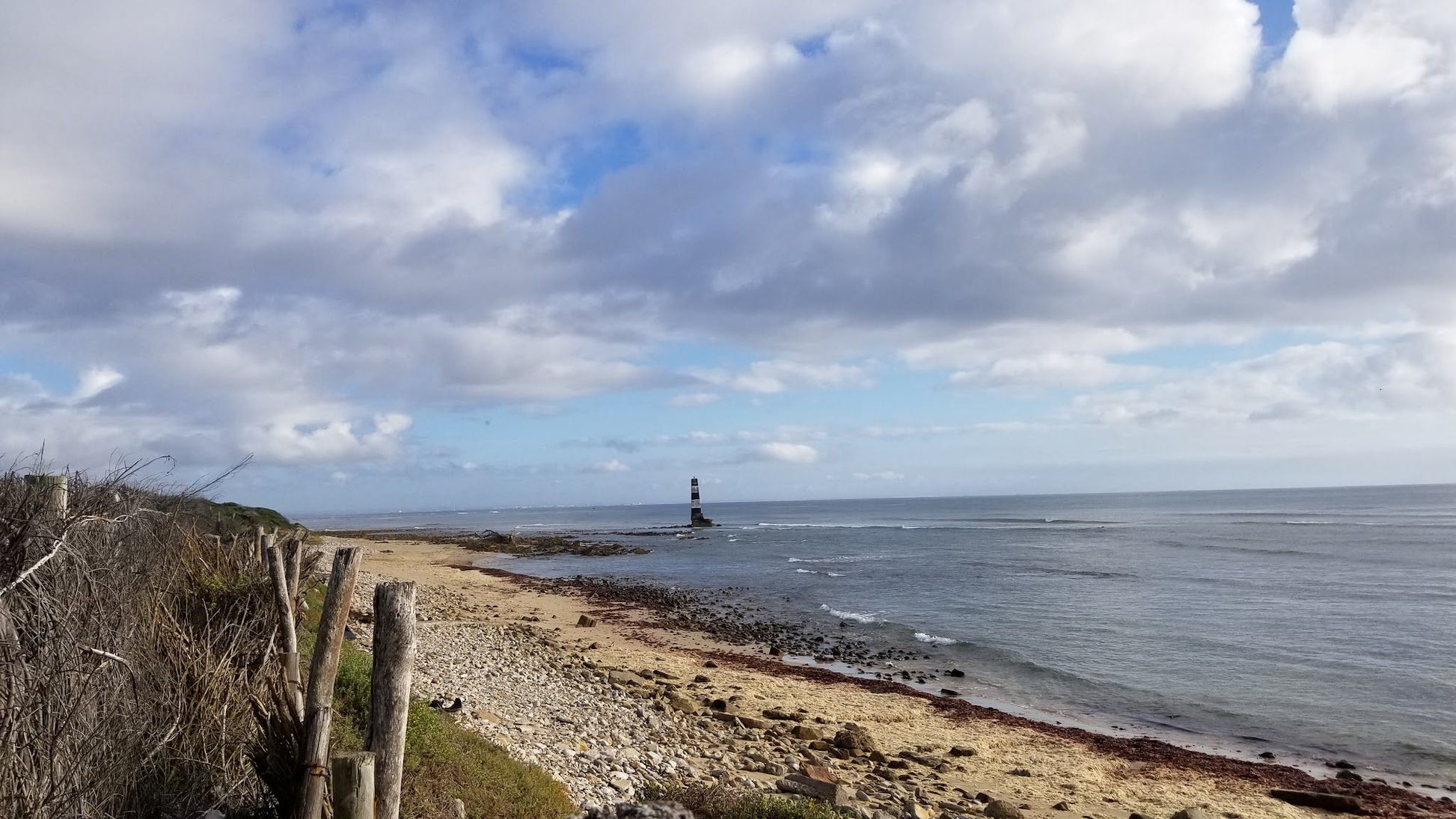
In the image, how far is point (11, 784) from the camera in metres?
4.91

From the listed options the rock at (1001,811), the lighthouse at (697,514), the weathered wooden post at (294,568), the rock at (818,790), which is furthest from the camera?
the lighthouse at (697,514)

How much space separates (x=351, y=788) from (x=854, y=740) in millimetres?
9856

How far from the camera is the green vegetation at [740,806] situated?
801cm

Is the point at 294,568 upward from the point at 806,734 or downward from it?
upward

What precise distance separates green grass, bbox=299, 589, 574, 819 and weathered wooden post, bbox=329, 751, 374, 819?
2.78 feet

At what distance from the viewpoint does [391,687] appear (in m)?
6.95

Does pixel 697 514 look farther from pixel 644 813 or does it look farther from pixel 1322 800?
pixel 644 813

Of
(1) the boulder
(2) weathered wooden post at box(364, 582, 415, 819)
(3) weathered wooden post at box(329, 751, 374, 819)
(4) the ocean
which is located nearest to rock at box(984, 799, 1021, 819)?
(1) the boulder

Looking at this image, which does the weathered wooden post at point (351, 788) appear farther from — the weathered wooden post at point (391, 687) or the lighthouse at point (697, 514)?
the lighthouse at point (697, 514)

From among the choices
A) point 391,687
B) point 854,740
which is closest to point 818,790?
point 854,740

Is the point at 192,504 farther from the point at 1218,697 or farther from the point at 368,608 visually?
the point at 1218,697

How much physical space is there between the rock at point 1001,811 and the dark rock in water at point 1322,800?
4.87m

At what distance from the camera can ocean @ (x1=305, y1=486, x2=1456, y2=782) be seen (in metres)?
17.9

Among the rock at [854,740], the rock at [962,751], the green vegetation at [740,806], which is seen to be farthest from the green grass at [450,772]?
the rock at [962,751]
